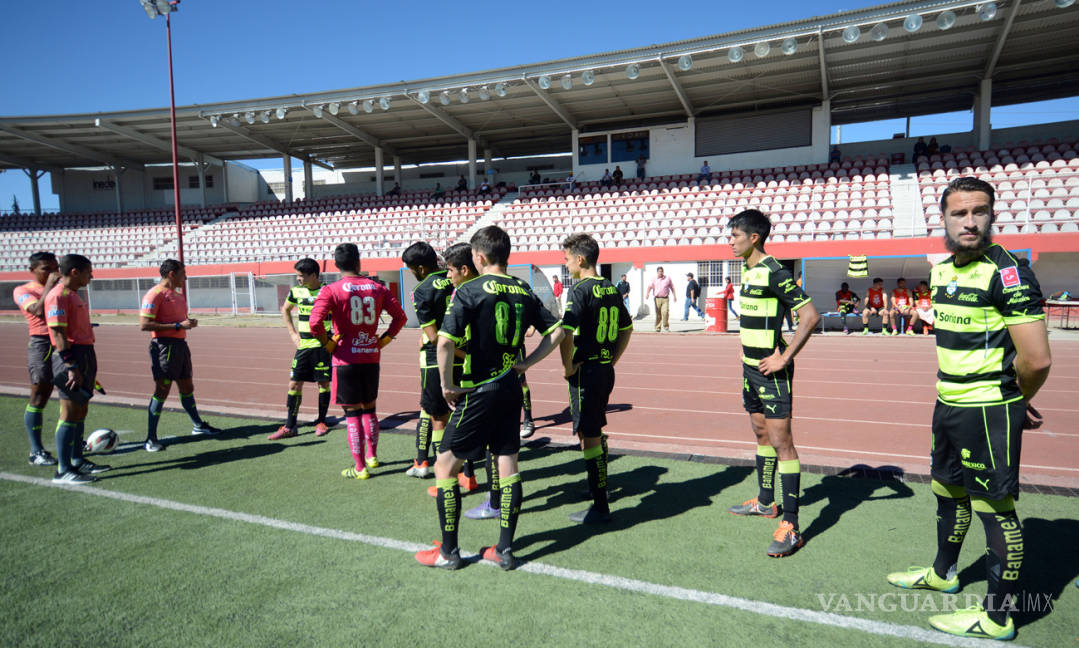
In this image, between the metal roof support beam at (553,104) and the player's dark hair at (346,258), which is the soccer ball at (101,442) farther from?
the metal roof support beam at (553,104)

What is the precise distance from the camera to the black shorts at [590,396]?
402cm

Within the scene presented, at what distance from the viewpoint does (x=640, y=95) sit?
969 inches

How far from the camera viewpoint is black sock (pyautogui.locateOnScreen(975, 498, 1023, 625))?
267 cm

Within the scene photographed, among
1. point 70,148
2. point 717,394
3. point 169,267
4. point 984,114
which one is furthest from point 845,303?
point 70,148

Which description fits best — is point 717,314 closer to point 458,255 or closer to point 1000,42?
point 1000,42

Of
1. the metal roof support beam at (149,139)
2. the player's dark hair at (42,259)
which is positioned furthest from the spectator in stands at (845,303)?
the metal roof support beam at (149,139)

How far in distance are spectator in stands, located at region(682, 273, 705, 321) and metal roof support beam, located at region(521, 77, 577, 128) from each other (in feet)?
33.3

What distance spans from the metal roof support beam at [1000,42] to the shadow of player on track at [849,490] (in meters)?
19.8

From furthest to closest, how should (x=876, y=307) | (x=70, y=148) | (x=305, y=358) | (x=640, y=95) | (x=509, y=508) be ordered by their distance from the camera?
(x=70, y=148)
(x=640, y=95)
(x=876, y=307)
(x=305, y=358)
(x=509, y=508)

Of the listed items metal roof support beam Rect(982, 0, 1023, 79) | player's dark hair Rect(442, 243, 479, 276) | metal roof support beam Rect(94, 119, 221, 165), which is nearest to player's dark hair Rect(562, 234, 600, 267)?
player's dark hair Rect(442, 243, 479, 276)

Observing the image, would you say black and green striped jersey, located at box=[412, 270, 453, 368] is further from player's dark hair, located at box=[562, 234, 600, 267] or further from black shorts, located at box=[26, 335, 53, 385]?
black shorts, located at box=[26, 335, 53, 385]

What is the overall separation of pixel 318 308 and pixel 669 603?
3605 millimetres

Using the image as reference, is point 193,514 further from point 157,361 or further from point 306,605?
point 157,361

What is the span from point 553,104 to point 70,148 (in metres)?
27.7
